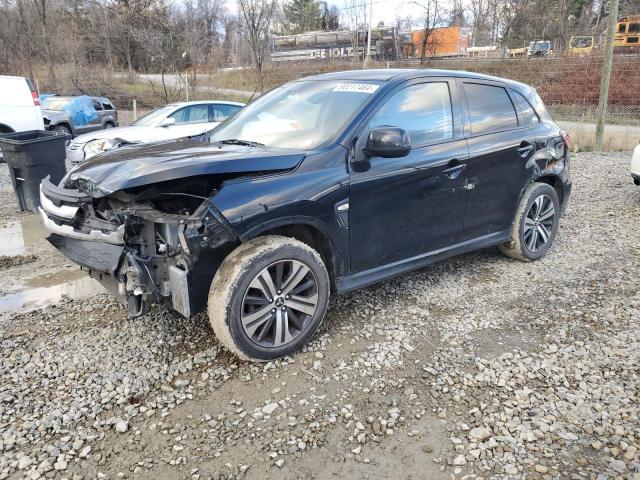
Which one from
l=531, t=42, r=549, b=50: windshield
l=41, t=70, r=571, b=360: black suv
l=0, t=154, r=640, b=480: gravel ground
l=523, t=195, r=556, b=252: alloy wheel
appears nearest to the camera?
l=0, t=154, r=640, b=480: gravel ground

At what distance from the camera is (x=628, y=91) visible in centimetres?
1446

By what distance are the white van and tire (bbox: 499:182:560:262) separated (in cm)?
1125

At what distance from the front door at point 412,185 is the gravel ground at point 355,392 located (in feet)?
1.79

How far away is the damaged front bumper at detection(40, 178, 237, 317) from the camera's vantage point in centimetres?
287

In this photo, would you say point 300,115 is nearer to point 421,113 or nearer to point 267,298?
point 421,113

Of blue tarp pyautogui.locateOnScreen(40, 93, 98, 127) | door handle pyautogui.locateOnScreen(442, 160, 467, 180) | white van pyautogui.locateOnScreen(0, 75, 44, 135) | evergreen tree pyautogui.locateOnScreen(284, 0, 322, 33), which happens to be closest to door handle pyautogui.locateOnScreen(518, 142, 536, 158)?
door handle pyautogui.locateOnScreen(442, 160, 467, 180)

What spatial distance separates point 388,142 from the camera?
132 inches

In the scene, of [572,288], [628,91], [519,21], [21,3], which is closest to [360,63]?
[519,21]

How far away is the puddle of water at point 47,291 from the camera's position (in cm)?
420

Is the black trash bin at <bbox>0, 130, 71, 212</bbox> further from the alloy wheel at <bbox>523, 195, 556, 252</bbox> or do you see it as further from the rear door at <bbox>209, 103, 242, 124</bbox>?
the alloy wheel at <bbox>523, 195, 556, 252</bbox>

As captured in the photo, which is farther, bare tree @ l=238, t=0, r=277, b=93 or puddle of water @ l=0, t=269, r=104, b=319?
bare tree @ l=238, t=0, r=277, b=93

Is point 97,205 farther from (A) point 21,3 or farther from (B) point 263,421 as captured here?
(A) point 21,3

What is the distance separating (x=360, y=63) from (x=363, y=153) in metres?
23.9

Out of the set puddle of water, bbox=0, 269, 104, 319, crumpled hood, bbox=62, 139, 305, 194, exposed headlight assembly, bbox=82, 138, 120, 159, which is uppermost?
crumpled hood, bbox=62, 139, 305, 194
